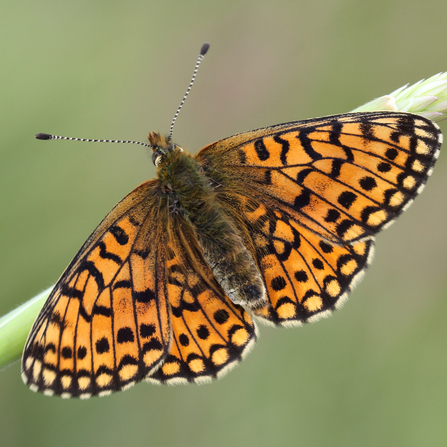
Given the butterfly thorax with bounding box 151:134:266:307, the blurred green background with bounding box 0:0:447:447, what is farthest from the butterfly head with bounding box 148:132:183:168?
the blurred green background with bounding box 0:0:447:447

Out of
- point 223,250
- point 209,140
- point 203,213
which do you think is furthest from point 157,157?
point 209,140

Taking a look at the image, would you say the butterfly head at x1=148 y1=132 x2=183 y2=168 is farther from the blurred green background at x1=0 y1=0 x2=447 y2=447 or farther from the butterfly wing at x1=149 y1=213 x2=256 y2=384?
the butterfly wing at x1=149 y1=213 x2=256 y2=384

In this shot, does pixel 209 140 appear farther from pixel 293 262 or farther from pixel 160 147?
pixel 293 262

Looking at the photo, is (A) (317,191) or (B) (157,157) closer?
(A) (317,191)

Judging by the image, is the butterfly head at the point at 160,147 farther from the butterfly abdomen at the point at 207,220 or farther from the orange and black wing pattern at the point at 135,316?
the orange and black wing pattern at the point at 135,316

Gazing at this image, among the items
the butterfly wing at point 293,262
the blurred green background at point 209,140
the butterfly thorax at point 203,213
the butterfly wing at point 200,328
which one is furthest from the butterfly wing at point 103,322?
the blurred green background at point 209,140
